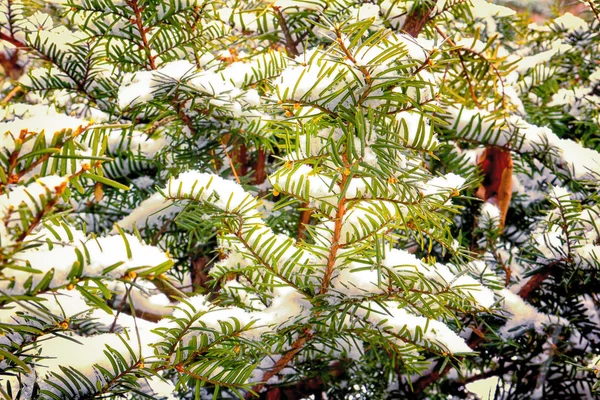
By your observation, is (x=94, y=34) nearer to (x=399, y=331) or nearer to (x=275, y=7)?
(x=275, y=7)

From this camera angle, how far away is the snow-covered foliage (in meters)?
0.32

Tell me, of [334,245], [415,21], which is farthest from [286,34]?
[334,245]

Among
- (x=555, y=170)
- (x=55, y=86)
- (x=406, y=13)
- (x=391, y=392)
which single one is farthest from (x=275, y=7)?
(x=391, y=392)

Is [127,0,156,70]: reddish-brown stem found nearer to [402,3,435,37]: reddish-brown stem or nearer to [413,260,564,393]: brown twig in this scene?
[402,3,435,37]: reddish-brown stem

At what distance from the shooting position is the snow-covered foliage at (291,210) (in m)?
0.32

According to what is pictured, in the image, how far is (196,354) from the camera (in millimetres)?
384

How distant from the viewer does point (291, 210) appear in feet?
2.24

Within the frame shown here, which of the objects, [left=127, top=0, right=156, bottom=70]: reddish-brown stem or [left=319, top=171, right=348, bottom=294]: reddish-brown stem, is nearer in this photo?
[left=319, top=171, right=348, bottom=294]: reddish-brown stem

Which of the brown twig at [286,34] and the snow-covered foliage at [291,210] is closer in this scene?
the snow-covered foliage at [291,210]

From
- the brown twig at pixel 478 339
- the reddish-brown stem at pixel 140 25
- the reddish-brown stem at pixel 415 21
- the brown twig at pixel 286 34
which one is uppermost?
the brown twig at pixel 286 34

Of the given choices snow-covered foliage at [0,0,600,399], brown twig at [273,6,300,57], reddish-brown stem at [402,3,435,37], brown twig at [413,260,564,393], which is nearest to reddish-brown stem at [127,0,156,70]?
snow-covered foliage at [0,0,600,399]

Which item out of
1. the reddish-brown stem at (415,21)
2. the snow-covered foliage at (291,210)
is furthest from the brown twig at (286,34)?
the reddish-brown stem at (415,21)

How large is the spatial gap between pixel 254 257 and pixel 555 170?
1.27 feet

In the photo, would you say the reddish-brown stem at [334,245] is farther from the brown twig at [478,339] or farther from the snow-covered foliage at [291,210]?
the brown twig at [478,339]
